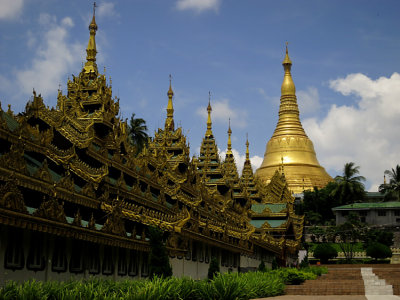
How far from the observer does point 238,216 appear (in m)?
55.1

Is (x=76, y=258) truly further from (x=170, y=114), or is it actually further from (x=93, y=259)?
(x=170, y=114)

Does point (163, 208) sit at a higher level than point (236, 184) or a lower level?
lower

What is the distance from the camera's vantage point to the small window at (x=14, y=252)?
17016 mm

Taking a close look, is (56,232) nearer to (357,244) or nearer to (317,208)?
(357,244)

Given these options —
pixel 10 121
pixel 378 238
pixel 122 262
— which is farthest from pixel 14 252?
pixel 378 238

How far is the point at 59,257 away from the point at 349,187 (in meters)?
78.5

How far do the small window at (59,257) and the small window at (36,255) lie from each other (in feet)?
2.21

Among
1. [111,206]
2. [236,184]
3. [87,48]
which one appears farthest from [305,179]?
[111,206]

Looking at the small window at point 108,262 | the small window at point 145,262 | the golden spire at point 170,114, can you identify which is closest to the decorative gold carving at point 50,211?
the small window at point 108,262

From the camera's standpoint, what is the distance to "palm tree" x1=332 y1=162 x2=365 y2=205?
92.1 meters

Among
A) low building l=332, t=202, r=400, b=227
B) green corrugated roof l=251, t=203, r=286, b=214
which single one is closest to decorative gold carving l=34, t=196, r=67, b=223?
green corrugated roof l=251, t=203, r=286, b=214

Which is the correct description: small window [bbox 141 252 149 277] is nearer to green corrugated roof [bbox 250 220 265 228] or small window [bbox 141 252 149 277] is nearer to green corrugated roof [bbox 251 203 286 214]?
green corrugated roof [bbox 250 220 265 228]

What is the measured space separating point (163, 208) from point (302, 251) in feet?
109

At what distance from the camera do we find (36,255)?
18438mm
